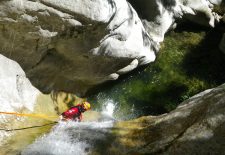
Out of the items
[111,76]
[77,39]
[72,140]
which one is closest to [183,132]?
[72,140]

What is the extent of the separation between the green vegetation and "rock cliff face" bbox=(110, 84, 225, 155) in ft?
14.8

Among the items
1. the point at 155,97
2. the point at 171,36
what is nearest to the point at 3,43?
the point at 155,97

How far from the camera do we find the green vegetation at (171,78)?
41.8ft

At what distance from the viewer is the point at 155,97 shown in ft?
42.4

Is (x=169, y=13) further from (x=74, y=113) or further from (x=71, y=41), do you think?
(x=74, y=113)

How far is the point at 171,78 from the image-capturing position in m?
13.5

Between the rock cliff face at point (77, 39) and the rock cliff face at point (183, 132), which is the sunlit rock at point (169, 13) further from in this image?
the rock cliff face at point (183, 132)

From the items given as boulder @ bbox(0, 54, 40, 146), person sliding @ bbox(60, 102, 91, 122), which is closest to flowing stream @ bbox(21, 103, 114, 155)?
person sliding @ bbox(60, 102, 91, 122)

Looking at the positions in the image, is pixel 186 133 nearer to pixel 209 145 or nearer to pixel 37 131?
pixel 209 145

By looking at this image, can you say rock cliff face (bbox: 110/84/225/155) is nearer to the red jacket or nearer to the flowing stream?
the flowing stream

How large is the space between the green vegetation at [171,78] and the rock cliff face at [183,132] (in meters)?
4.51

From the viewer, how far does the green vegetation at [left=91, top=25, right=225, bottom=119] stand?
12727 millimetres

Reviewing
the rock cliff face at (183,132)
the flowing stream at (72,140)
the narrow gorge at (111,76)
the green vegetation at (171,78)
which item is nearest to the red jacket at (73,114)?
the narrow gorge at (111,76)

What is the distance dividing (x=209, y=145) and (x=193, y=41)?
9.57 meters
